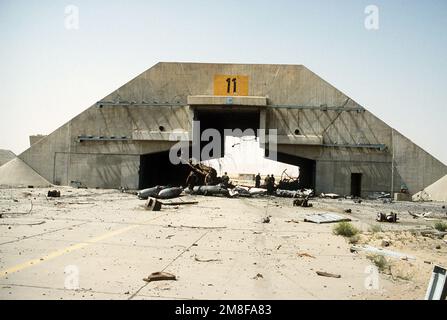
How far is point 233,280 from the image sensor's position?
216 inches

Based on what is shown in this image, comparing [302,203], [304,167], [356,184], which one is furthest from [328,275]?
A: [304,167]

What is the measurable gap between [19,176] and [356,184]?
2626 cm

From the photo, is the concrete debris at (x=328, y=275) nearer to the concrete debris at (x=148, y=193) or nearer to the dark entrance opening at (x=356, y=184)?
the concrete debris at (x=148, y=193)

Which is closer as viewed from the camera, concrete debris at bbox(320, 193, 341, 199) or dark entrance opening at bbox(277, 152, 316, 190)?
concrete debris at bbox(320, 193, 341, 199)

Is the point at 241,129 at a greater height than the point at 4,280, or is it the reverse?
the point at 241,129

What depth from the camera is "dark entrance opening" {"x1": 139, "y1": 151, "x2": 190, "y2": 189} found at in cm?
3075

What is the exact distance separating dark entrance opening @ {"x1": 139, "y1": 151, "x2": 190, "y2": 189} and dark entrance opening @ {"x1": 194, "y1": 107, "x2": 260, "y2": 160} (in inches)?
164

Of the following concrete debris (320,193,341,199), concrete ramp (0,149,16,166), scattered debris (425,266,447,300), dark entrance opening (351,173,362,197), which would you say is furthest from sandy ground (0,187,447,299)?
concrete ramp (0,149,16,166)

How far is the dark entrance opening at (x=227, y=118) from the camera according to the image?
2997 cm

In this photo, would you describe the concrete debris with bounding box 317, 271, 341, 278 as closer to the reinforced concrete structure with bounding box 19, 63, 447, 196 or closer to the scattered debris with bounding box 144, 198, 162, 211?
the scattered debris with bounding box 144, 198, 162, 211

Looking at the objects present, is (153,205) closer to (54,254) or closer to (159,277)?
(54,254)
